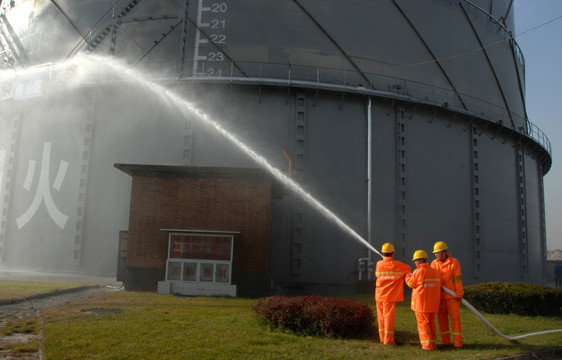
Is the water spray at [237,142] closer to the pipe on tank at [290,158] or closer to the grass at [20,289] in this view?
the pipe on tank at [290,158]

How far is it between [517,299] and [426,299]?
541 centimetres

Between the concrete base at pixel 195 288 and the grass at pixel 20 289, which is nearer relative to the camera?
the grass at pixel 20 289

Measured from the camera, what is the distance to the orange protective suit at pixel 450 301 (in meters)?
7.35

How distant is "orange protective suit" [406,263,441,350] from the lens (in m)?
7.16

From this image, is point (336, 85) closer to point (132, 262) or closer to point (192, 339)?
point (132, 262)

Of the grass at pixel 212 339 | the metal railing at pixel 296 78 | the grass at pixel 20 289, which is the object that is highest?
the metal railing at pixel 296 78

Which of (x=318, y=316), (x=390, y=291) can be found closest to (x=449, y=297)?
(x=390, y=291)

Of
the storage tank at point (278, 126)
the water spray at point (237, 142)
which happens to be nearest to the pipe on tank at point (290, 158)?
the storage tank at point (278, 126)

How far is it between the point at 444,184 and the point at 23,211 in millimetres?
17020

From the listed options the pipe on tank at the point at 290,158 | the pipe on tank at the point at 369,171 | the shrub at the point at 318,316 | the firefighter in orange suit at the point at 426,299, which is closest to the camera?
the firefighter in orange suit at the point at 426,299

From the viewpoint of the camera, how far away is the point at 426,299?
718 cm

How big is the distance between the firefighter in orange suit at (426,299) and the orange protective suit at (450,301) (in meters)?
0.26

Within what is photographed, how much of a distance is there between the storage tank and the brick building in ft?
9.01

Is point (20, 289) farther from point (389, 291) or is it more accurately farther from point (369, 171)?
point (369, 171)
